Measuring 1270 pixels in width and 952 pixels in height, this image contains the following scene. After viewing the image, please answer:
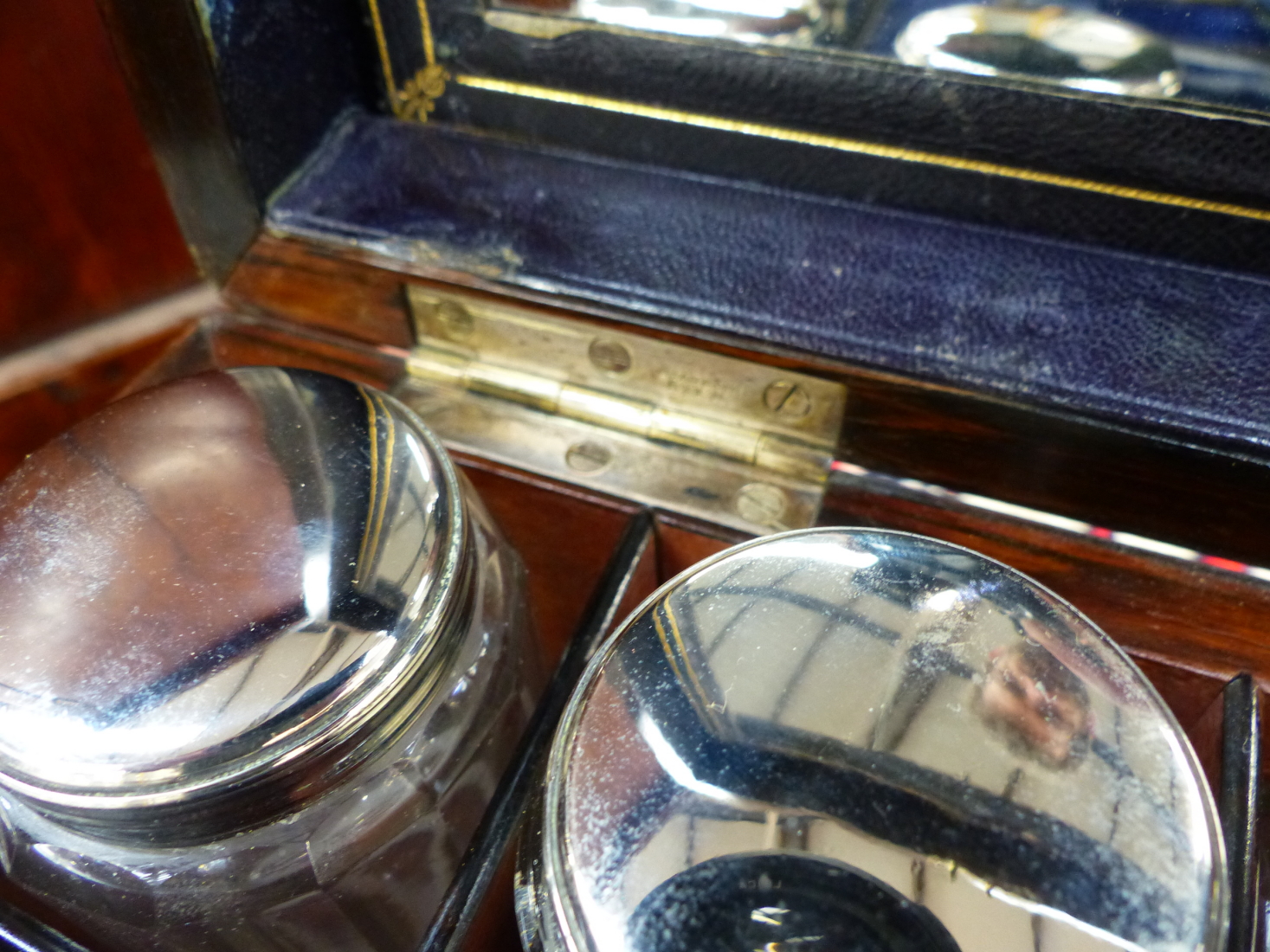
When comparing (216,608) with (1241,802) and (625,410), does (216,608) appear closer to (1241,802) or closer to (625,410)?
(625,410)

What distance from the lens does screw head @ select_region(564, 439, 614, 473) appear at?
612mm

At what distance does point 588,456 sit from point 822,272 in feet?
0.62

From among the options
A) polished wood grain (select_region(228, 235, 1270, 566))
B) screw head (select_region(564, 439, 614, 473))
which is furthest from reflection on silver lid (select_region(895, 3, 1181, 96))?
screw head (select_region(564, 439, 614, 473))

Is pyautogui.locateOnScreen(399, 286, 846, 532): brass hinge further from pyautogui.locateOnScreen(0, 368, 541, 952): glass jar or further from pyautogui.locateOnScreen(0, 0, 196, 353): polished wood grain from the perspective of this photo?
pyautogui.locateOnScreen(0, 0, 196, 353): polished wood grain

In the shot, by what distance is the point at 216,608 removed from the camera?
403mm

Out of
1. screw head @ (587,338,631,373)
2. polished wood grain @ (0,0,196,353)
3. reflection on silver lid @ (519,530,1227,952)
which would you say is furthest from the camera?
polished wood grain @ (0,0,196,353)

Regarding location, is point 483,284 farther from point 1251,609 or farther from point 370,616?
point 1251,609

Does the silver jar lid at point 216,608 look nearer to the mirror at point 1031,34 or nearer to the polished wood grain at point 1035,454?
the polished wood grain at point 1035,454

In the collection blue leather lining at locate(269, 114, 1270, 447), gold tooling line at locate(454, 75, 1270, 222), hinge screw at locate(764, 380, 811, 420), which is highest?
gold tooling line at locate(454, 75, 1270, 222)

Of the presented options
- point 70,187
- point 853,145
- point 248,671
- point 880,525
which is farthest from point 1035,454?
point 70,187

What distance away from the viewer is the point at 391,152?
2.29 feet

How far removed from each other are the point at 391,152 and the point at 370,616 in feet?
1.38

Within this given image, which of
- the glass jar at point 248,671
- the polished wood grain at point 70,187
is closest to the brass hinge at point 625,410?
the glass jar at point 248,671

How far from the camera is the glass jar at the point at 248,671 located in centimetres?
38
